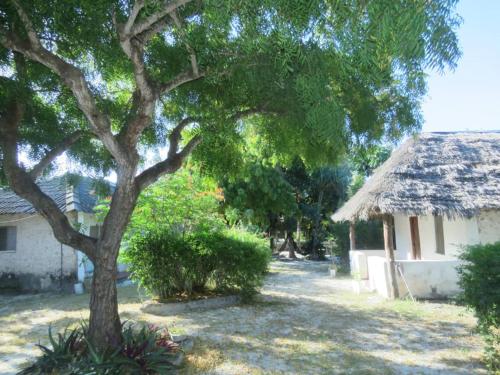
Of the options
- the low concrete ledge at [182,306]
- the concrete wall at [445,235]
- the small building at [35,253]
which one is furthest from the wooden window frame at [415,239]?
the small building at [35,253]

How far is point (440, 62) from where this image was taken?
117 inches

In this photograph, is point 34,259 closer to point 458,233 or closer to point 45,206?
point 45,206

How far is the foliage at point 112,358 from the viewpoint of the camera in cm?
475

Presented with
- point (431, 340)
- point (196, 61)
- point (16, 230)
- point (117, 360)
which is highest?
point (196, 61)

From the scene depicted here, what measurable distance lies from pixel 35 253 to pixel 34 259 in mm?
221

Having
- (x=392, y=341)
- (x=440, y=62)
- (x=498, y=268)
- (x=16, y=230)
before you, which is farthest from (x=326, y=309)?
(x=16, y=230)

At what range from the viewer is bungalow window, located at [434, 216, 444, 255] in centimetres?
1223

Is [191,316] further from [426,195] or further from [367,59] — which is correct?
[367,59]

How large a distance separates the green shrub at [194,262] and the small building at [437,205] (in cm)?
334

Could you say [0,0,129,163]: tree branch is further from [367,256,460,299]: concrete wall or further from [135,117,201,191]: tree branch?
[367,256,460,299]: concrete wall

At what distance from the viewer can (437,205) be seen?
994 cm

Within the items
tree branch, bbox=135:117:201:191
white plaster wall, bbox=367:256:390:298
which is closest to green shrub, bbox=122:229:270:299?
white plaster wall, bbox=367:256:390:298

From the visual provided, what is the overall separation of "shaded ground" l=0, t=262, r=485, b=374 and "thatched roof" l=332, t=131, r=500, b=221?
239 cm

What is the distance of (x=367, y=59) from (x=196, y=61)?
2926 millimetres
